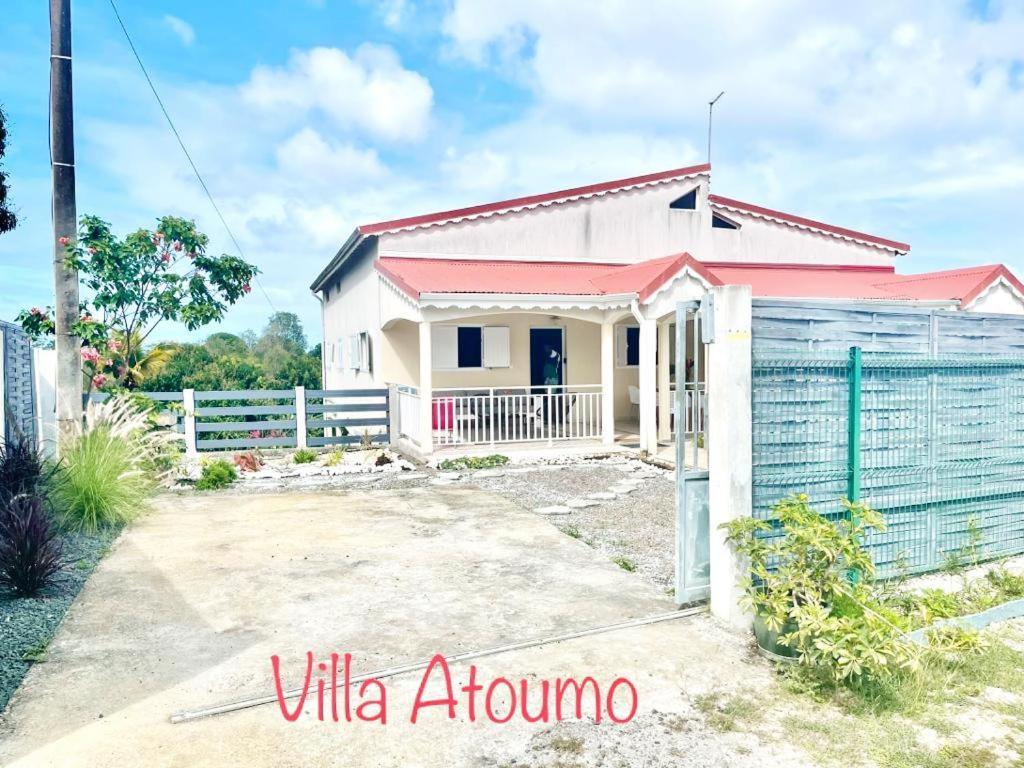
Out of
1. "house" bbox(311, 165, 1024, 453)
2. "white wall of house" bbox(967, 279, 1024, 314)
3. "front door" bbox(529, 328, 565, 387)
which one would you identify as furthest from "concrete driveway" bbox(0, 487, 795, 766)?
"white wall of house" bbox(967, 279, 1024, 314)

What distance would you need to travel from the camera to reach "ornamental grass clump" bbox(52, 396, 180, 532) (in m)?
7.51

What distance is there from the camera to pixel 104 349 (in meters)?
10.8

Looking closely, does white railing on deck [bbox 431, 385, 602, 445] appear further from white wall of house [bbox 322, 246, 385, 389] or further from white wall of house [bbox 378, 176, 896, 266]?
white wall of house [bbox 378, 176, 896, 266]

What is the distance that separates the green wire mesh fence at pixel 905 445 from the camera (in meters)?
→ 4.83

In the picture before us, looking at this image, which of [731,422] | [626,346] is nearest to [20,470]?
[731,422]

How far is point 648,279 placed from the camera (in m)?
12.4

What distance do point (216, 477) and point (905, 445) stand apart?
8.90 m

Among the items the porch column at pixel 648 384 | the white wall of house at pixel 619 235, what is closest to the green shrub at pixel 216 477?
the white wall of house at pixel 619 235

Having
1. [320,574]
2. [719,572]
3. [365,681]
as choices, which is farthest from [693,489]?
[320,574]

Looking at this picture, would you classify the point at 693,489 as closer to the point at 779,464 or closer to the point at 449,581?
the point at 779,464

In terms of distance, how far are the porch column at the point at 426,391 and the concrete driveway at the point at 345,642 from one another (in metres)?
4.27

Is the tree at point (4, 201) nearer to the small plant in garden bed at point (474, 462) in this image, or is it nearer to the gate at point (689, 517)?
the small plant in garden bed at point (474, 462)

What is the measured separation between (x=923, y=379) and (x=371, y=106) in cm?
1698

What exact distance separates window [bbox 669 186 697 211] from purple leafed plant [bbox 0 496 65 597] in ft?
48.5
